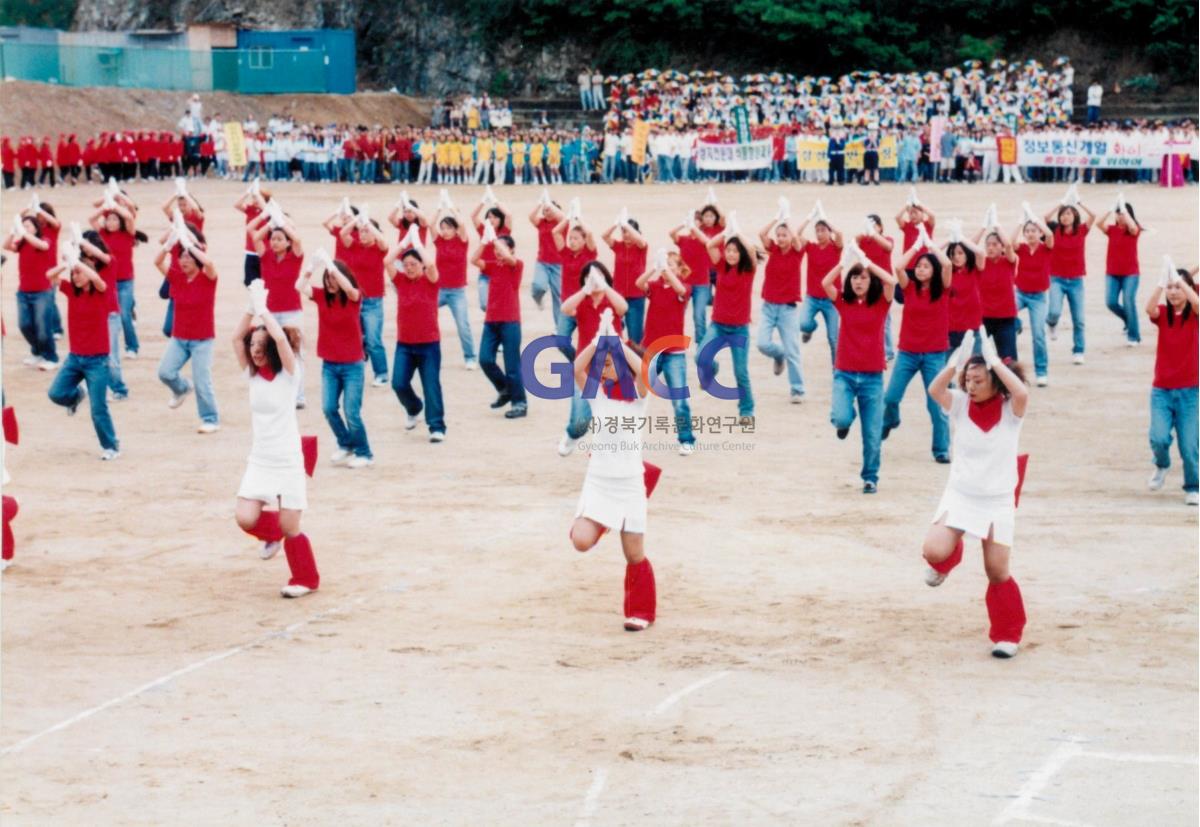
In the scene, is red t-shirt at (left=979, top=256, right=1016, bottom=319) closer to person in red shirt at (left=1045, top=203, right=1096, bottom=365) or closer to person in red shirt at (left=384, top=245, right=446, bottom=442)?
person in red shirt at (left=1045, top=203, right=1096, bottom=365)

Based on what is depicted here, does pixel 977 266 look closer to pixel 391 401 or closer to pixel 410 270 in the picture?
pixel 410 270

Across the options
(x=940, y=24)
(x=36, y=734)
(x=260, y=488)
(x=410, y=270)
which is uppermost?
(x=940, y=24)

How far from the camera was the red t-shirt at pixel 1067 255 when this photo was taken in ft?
62.7

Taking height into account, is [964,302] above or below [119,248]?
below

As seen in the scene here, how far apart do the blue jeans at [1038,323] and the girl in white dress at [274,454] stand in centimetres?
959

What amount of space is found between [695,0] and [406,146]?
18153 millimetres

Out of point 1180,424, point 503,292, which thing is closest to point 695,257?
point 503,292

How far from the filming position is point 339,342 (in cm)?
1480

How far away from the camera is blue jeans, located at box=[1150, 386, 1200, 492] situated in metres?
13.6

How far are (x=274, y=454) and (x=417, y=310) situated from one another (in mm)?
4708

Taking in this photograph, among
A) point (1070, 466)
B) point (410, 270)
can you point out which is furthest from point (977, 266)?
point (410, 270)

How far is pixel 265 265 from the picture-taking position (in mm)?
17375

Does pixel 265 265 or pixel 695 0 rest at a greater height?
pixel 695 0

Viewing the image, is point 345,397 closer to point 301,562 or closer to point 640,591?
point 301,562
